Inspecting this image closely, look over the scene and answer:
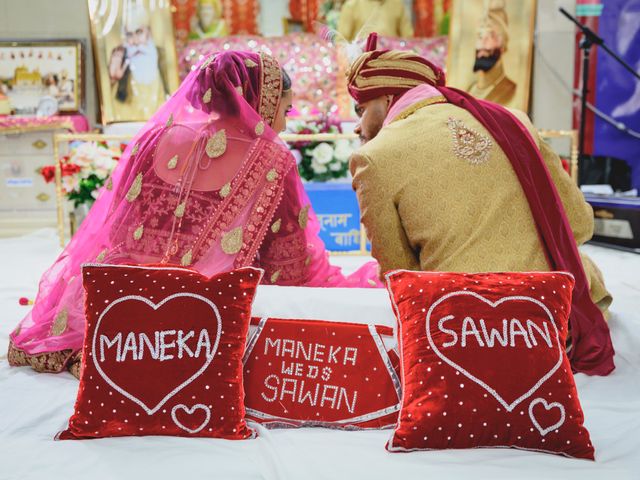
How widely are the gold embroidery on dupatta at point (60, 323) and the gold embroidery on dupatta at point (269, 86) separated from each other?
0.87 meters

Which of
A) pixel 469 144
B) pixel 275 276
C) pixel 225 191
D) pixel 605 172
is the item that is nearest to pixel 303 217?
pixel 275 276

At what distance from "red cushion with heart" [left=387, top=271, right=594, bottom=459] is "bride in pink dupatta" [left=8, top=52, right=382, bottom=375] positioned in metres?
0.69

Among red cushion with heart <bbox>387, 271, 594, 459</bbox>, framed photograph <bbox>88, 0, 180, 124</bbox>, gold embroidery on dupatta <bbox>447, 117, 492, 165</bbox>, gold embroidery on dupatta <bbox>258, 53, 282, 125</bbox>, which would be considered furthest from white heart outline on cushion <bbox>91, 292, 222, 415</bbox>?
framed photograph <bbox>88, 0, 180, 124</bbox>

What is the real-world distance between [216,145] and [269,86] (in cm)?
31

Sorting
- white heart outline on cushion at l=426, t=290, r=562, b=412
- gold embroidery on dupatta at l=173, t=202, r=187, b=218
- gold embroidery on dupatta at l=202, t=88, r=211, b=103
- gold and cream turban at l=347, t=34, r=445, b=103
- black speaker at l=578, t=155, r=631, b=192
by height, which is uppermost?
gold and cream turban at l=347, t=34, r=445, b=103

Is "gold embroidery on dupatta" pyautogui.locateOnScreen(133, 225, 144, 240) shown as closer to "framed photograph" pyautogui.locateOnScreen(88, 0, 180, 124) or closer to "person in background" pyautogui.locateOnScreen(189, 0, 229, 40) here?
"framed photograph" pyautogui.locateOnScreen(88, 0, 180, 124)

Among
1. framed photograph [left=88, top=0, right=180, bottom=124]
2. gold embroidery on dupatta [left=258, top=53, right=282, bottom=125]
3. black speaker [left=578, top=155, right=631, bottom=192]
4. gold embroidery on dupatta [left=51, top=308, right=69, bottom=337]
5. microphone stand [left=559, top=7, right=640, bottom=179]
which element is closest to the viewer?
gold embroidery on dupatta [left=51, top=308, right=69, bottom=337]

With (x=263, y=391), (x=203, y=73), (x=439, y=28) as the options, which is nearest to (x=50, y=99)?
(x=439, y=28)

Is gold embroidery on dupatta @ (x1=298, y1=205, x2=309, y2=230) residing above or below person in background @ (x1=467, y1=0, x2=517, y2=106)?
below

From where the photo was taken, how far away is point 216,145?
6.87 feet

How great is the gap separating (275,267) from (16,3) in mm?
5087

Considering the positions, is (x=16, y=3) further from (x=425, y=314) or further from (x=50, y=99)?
(x=425, y=314)

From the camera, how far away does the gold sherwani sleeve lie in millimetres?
1823

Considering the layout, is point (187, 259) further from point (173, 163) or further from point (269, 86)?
point (269, 86)
